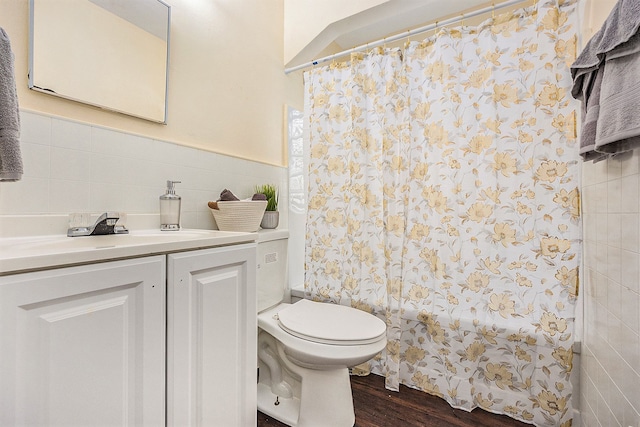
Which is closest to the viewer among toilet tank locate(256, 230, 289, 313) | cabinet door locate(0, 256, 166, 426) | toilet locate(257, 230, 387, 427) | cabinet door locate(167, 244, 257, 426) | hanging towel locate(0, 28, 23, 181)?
cabinet door locate(0, 256, 166, 426)

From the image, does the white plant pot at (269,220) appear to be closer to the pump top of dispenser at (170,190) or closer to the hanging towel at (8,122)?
the pump top of dispenser at (170,190)

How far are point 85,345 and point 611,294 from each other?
1.53 meters

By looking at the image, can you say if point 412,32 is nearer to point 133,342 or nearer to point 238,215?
point 238,215

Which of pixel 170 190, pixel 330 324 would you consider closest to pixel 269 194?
pixel 170 190

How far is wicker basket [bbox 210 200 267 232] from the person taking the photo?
54.2 inches

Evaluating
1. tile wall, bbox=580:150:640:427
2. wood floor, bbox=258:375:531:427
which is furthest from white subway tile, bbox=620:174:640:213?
wood floor, bbox=258:375:531:427

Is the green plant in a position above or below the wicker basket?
above

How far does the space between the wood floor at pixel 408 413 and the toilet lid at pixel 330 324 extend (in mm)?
460

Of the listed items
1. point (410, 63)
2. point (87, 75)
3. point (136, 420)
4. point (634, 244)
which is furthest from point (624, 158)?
point (87, 75)

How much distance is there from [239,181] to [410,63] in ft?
3.71

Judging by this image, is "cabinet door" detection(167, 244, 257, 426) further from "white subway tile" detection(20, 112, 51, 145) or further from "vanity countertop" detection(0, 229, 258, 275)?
"white subway tile" detection(20, 112, 51, 145)

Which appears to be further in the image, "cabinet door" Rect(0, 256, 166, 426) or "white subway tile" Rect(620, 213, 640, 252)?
"white subway tile" Rect(620, 213, 640, 252)

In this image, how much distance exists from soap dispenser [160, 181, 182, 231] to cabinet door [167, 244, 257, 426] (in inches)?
16.4

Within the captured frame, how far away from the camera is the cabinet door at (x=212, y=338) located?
0.81 m
